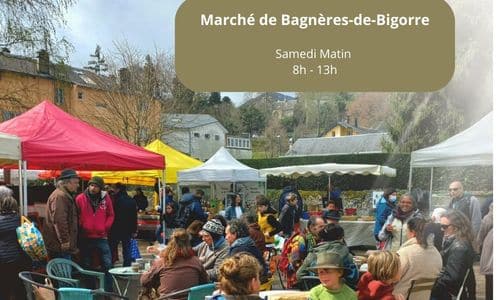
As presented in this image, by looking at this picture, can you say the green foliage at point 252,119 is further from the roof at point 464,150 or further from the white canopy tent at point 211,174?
the white canopy tent at point 211,174

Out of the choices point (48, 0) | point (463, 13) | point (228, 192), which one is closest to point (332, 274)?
point (463, 13)

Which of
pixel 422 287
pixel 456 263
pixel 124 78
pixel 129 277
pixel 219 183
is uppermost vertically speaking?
pixel 124 78

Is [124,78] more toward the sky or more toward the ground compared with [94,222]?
more toward the sky

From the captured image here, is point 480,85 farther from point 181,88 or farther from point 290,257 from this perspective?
point 290,257

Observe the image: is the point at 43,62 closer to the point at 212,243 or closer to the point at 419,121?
the point at 212,243

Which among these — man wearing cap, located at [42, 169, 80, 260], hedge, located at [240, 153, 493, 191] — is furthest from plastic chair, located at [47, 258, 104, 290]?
hedge, located at [240, 153, 493, 191]

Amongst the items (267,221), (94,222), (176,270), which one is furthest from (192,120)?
(267,221)

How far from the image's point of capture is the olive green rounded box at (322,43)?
2.60m

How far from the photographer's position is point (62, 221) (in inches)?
189

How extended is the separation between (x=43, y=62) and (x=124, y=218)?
2922 millimetres

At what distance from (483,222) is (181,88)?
Result: 6.34 feet

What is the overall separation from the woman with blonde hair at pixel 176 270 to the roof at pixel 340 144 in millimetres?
963

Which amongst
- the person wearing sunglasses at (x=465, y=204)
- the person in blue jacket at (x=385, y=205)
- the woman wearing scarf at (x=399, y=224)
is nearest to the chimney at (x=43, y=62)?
the person in blue jacket at (x=385, y=205)

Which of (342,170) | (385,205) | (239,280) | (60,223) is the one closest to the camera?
(239,280)
